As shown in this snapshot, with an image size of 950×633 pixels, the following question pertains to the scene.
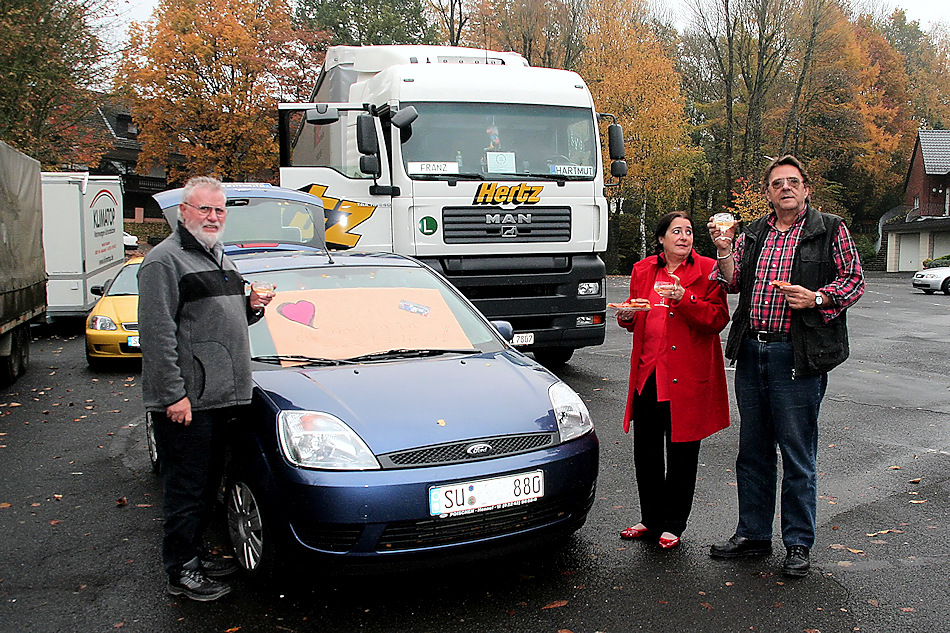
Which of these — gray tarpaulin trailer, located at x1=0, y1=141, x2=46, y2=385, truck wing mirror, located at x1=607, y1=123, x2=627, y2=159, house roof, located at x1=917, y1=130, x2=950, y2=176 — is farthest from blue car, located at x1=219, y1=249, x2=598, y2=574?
house roof, located at x1=917, y1=130, x2=950, y2=176

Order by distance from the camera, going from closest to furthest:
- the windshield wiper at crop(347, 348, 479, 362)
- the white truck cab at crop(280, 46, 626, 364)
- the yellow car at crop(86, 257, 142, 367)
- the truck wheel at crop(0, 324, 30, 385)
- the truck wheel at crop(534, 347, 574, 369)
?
the windshield wiper at crop(347, 348, 479, 362) < the white truck cab at crop(280, 46, 626, 364) < the truck wheel at crop(0, 324, 30, 385) < the truck wheel at crop(534, 347, 574, 369) < the yellow car at crop(86, 257, 142, 367)

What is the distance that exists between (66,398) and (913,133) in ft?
204

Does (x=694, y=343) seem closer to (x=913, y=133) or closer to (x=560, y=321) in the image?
(x=560, y=321)

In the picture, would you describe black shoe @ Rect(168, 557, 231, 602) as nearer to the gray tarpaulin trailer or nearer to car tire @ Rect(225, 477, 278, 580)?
car tire @ Rect(225, 477, 278, 580)

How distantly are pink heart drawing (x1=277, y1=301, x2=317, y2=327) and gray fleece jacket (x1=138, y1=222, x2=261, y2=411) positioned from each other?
2.36ft

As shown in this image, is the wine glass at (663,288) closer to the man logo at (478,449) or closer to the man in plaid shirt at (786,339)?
the man in plaid shirt at (786,339)

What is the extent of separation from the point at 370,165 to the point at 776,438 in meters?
6.28

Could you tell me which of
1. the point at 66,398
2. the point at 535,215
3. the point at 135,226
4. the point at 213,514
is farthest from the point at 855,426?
the point at 135,226


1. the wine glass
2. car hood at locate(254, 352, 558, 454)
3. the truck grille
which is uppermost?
the truck grille

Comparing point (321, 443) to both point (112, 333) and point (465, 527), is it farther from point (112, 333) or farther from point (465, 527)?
point (112, 333)

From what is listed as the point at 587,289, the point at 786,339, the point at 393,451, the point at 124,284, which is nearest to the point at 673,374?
the point at 786,339

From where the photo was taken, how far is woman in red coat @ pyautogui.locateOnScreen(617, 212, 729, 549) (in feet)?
14.3

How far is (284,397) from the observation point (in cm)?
393

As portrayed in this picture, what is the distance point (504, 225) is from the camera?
31.4ft
